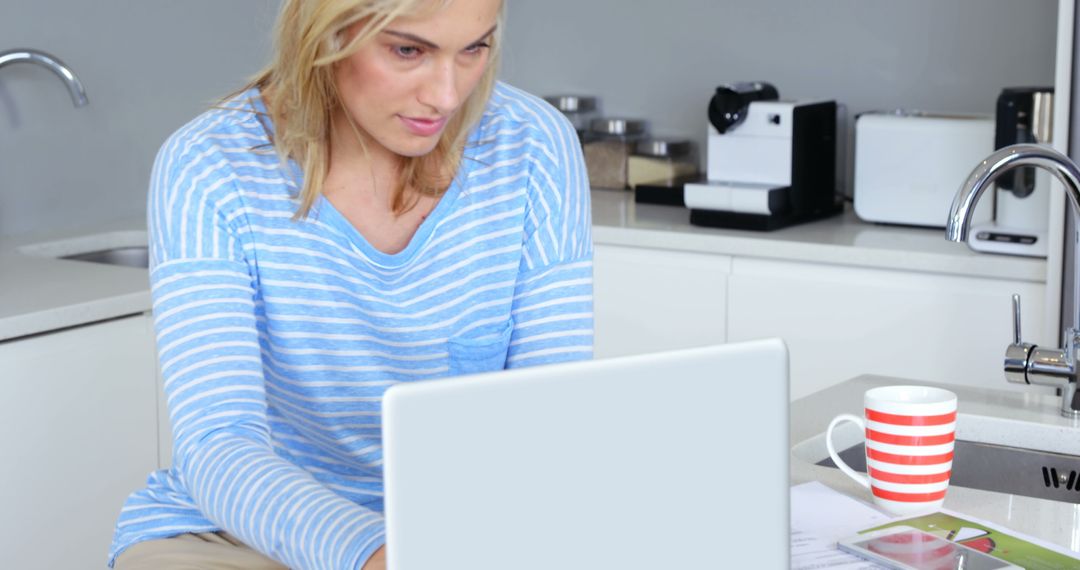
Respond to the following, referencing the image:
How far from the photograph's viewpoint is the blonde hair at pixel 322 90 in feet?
3.64

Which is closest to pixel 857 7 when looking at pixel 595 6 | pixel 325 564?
pixel 595 6

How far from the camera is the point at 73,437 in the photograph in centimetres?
210

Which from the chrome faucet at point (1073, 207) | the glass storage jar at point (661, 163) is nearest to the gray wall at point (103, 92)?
the glass storage jar at point (661, 163)

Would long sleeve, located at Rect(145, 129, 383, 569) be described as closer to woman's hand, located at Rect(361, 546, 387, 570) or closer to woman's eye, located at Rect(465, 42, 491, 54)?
woman's hand, located at Rect(361, 546, 387, 570)

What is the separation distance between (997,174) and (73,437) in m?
1.49

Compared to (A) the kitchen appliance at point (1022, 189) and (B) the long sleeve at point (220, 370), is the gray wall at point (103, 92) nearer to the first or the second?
(A) the kitchen appliance at point (1022, 189)

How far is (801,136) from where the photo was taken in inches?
103

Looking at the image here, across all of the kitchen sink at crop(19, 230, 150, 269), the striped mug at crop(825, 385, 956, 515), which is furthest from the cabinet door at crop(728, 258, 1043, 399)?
the kitchen sink at crop(19, 230, 150, 269)

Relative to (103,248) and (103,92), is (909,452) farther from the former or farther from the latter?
(103,92)


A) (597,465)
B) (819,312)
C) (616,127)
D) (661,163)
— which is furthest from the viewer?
(616,127)

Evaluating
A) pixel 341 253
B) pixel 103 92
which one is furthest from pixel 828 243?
pixel 103 92

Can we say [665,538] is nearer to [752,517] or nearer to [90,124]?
[752,517]

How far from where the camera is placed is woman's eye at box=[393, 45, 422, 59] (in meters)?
1.13

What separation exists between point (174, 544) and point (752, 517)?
0.68 meters
